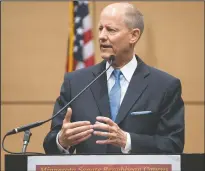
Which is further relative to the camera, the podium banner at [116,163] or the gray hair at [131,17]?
the gray hair at [131,17]

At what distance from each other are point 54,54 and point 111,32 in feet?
5.30

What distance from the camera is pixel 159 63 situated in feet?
11.4

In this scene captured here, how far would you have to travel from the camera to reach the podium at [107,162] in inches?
54.8

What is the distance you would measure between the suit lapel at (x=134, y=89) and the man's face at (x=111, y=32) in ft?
0.42

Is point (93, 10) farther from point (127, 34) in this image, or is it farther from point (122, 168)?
point (122, 168)

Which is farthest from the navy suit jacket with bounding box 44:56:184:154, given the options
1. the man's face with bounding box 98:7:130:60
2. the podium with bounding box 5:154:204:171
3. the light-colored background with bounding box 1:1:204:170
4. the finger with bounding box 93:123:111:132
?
the light-colored background with bounding box 1:1:204:170

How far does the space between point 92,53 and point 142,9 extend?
565 millimetres

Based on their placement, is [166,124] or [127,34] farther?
[127,34]

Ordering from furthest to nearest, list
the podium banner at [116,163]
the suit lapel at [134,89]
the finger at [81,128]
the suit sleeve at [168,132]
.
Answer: the suit lapel at [134,89] < the suit sleeve at [168,132] < the finger at [81,128] < the podium banner at [116,163]

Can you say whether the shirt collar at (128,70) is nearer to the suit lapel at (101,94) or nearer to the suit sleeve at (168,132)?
the suit lapel at (101,94)

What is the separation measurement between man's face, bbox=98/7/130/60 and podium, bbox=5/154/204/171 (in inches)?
25.6

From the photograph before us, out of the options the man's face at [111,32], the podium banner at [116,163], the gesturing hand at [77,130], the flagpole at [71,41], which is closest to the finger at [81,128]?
the gesturing hand at [77,130]

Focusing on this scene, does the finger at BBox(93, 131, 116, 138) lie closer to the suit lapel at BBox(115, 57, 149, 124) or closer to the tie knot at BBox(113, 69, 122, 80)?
the suit lapel at BBox(115, 57, 149, 124)

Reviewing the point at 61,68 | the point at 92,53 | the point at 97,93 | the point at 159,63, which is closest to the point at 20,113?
the point at 61,68
